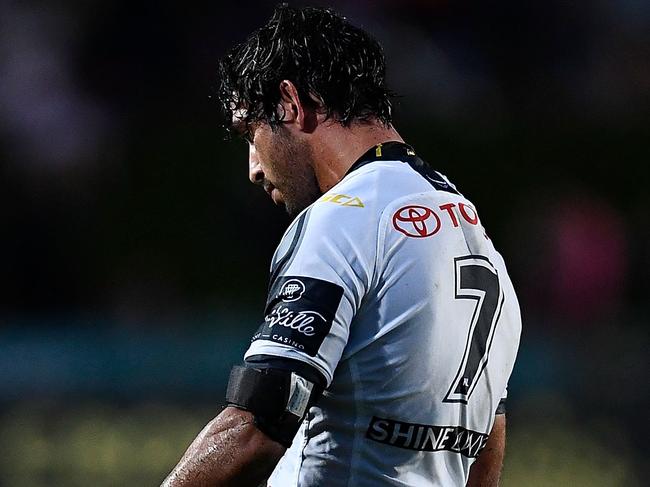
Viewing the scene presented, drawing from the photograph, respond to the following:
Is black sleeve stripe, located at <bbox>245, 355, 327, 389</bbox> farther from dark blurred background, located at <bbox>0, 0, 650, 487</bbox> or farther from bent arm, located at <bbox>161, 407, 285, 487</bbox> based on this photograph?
dark blurred background, located at <bbox>0, 0, 650, 487</bbox>

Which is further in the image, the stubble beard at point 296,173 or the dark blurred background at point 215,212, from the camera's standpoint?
the dark blurred background at point 215,212

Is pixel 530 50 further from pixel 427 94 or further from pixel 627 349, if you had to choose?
pixel 627 349

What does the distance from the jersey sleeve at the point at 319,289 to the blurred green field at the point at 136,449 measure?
4.24 metres

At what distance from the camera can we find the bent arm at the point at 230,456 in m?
1.99

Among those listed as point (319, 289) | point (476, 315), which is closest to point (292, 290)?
point (319, 289)

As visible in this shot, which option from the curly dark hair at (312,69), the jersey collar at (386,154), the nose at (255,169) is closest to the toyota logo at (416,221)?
the jersey collar at (386,154)

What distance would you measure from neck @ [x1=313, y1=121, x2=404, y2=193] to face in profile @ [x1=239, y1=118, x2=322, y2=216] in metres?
0.03

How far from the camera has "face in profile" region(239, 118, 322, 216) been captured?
2.45 m

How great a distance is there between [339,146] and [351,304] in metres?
0.48

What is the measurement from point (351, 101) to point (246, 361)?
2.29 feet

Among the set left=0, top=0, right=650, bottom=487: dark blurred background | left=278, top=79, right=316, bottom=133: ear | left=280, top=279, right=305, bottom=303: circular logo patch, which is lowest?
left=0, top=0, right=650, bottom=487: dark blurred background

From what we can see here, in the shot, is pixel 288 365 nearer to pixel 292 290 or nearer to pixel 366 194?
pixel 292 290

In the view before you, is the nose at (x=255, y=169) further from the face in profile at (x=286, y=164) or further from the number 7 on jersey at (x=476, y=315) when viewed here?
the number 7 on jersey at (x=476, y=315)

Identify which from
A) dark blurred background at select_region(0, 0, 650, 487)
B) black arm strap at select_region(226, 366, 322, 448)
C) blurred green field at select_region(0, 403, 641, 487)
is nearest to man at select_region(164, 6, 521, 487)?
black arm strap at select_region(226, 366, 322, 448)
